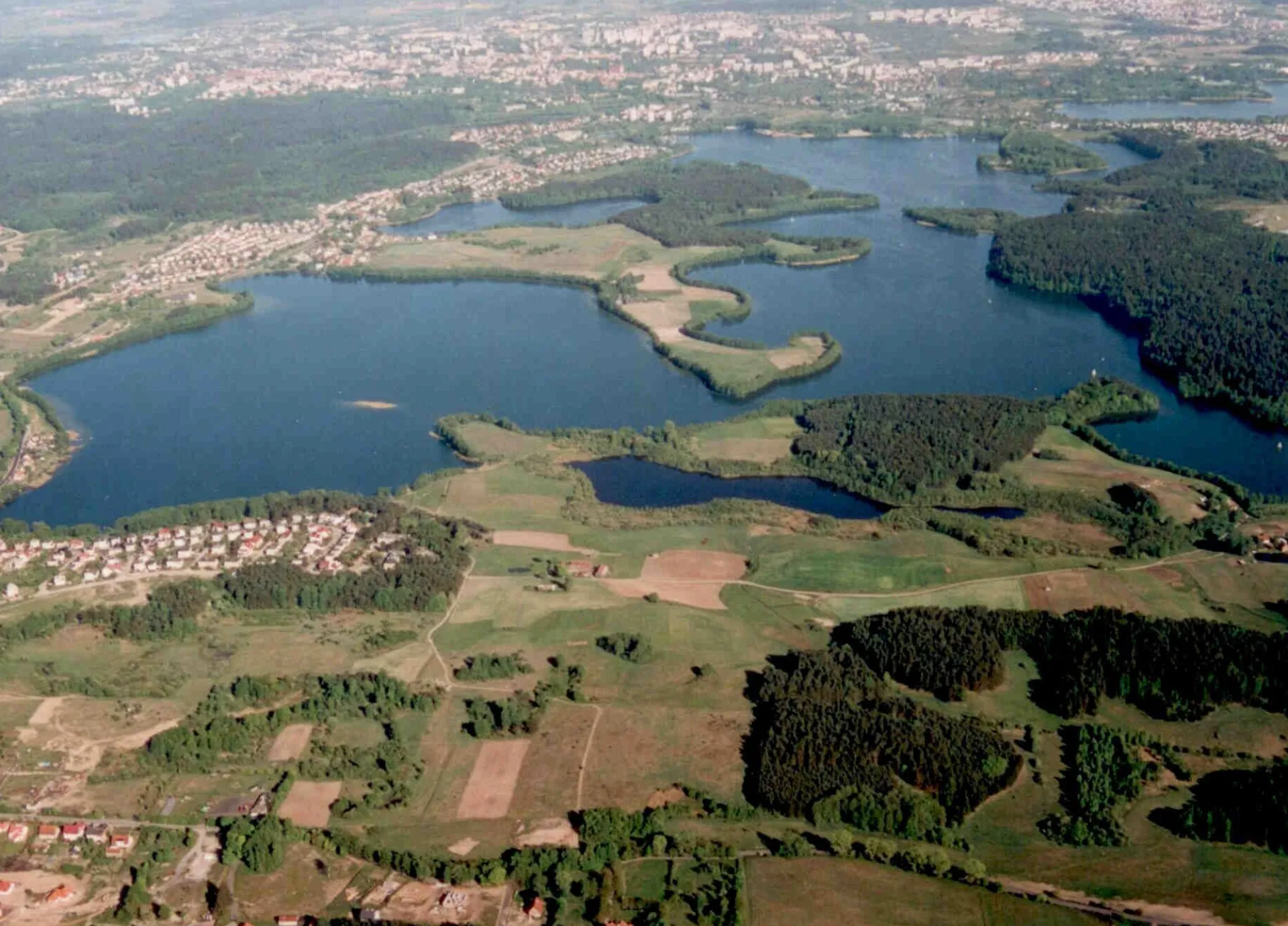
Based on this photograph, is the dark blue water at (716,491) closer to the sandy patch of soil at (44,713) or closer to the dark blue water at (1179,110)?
the sandy patch of soil at (44,713)

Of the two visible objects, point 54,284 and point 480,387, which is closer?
point 480,387

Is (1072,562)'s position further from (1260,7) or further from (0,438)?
(1260,7)

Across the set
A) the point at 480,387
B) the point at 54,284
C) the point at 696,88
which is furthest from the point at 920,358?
the point at 696,88

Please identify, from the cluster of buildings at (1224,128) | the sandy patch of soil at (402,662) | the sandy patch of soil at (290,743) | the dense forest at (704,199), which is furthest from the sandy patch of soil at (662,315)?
the cluster of buildings at (1224,128)

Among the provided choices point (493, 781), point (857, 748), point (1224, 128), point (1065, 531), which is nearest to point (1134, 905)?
point (857, 748)

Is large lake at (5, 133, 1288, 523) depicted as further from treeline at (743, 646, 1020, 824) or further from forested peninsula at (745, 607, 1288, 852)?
treeline at (743, 646, 1020, 824)

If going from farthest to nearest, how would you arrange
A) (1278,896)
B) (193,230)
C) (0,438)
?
(193,230)
(0,438)
(1278,896)
